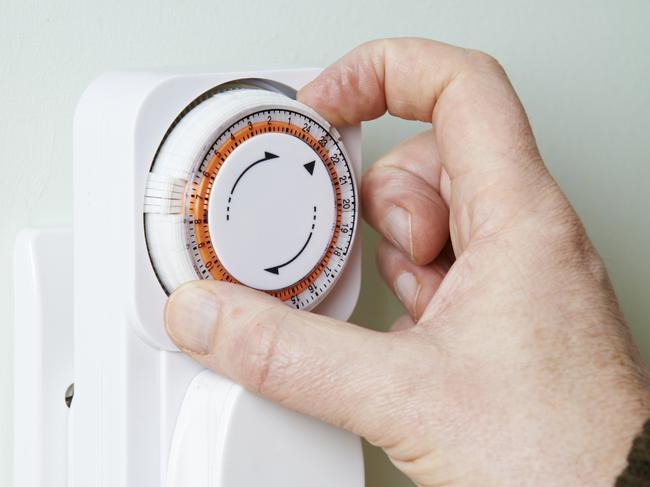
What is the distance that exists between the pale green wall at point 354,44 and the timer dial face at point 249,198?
0.06 meters

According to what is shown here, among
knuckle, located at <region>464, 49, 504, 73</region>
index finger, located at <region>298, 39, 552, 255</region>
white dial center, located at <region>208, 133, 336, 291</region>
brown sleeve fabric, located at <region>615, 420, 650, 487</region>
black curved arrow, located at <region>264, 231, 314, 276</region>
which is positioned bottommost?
brown sleeve fabric, located at <region>615, 420, 650, 487</region>

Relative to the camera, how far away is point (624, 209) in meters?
0.79

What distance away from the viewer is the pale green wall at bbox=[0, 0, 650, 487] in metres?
0.55

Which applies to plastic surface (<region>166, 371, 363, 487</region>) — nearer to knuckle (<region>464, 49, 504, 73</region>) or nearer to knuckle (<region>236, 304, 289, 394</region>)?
knuckle (<region>236, 304, 289, 394</region>)

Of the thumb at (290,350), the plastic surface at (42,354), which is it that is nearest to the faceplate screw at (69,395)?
the plastic surface at (42,354)

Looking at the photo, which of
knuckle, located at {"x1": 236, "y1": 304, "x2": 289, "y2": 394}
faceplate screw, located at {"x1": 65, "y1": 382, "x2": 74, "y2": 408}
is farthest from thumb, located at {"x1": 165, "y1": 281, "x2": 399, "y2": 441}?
faceplate screw, located at {"x1": 65, "y1": 382, "x2": 74, "y2": 408}

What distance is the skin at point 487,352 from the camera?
48 cm

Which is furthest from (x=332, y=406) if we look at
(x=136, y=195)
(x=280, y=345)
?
(x=136, y=195)

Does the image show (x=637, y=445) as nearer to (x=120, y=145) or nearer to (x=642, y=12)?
(x=120, y=145)

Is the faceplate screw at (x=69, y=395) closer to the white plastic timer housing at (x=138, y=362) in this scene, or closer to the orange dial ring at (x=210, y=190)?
the white plastic timer housing at (x=138, y=362)

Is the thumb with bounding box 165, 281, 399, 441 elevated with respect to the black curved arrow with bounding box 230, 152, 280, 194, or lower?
lower

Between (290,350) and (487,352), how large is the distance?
101 millimetres

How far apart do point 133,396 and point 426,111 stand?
25 centimetres

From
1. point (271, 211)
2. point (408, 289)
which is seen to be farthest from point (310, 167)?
point (408, 289)
